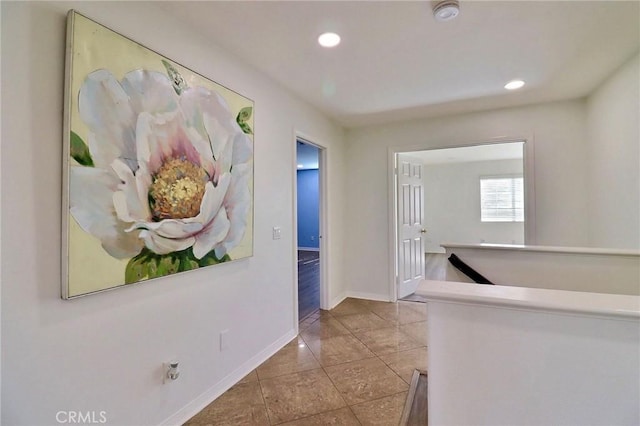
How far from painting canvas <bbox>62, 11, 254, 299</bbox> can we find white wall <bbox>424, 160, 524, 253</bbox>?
667 centimetres

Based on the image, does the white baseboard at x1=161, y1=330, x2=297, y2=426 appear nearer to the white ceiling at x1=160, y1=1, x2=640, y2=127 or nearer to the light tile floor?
the light tile floor

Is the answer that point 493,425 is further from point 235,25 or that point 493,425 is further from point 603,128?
point 603,128

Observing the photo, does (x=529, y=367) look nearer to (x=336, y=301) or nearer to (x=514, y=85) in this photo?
(x=514, y=85)

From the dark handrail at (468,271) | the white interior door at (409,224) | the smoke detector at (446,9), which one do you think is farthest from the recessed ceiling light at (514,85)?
the dark handrail at (468,271)

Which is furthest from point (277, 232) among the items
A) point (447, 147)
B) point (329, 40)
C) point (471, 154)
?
point (471, 154)

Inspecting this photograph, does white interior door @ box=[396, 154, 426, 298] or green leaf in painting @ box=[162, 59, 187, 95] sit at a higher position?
green leaf in painting @ box=[162, 59, 187, 95]

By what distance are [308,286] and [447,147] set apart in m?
2.94

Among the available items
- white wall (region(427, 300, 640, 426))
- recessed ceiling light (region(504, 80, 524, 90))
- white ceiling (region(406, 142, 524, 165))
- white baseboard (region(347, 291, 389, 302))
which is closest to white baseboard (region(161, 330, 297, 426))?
white wall (region(427, 300, 640, 426))

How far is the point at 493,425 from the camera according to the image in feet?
3.77

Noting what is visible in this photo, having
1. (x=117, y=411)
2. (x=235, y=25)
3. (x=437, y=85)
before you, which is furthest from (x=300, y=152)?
(x=117, y=411)

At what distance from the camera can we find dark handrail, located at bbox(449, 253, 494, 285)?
2.52 metres

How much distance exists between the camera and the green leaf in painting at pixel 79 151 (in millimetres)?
1218

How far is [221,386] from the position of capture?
6.63 feet

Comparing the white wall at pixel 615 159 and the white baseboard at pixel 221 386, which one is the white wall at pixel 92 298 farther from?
the white wall at pixel 615 159
